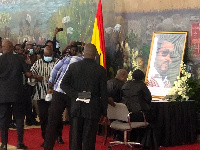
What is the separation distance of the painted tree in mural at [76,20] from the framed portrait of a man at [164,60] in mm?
3341

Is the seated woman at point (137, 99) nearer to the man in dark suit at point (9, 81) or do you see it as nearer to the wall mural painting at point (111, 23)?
the man in dark suit at point (9, 81)

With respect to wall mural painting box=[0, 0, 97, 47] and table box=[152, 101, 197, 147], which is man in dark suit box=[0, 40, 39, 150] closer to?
table box=[152, 101, 197, 147]

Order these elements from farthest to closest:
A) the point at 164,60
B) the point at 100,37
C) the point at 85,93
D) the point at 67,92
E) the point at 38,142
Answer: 1. the point at 100,37
2. the point at 164,60
3. the point at 38,142
4. the point at 67,92
5. the point at 85,93

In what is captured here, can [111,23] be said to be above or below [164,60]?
above

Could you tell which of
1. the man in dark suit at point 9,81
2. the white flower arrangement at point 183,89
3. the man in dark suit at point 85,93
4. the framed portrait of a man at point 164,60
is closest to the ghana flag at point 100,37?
the framed portrait of a man at point 164,60

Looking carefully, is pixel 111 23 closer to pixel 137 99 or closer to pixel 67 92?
pixel 137 99

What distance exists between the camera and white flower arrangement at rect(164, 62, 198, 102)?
9.04 m

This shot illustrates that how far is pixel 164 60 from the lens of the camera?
10.1 metres

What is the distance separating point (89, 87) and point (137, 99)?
7.36ft

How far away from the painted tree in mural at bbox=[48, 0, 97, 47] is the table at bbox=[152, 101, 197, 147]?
513 cm

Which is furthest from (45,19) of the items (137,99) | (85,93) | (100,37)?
(85,93)

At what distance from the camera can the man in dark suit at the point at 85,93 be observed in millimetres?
6031

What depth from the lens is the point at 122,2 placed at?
12016mm

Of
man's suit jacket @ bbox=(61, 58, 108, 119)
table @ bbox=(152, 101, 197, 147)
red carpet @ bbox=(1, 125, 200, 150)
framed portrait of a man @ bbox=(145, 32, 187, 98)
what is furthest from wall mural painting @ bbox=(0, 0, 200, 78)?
man's suit jacket @ bbox=(61, 58, 108, 119)
